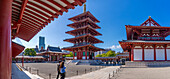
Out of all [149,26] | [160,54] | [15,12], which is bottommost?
[160,54]

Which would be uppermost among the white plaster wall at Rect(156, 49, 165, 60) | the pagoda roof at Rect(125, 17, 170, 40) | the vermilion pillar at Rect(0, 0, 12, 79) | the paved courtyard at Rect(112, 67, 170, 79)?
the pagoda roof at Rect(125, 17, 170, 40)

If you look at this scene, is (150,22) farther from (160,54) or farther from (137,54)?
(137,54)

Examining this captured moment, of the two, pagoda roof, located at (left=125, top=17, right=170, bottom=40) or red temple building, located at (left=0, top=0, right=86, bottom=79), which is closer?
red temple building, located at (left=0, top=0, right=86, bottom=79)

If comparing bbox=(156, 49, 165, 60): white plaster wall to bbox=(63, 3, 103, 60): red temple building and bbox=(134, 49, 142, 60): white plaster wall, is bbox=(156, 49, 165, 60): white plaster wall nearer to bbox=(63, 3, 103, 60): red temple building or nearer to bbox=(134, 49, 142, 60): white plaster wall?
bbox=(134, 49, 142, 60): white plaster wall

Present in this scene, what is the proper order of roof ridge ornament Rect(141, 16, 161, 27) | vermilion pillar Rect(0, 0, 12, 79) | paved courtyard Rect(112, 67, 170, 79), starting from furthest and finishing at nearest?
roof ridge ornament Rect(141, 16, 161, 27) → paved courtyard Rect(112, 67, 170, 79) → vermilion pillar Rect(0, 0, 12, 79)

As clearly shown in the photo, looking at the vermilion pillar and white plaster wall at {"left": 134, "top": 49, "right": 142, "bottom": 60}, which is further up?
the vermilion pillar

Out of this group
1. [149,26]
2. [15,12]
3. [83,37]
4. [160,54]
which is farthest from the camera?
[83,37]

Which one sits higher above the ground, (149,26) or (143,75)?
(149,26)

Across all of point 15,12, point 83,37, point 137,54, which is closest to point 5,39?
point 15,12

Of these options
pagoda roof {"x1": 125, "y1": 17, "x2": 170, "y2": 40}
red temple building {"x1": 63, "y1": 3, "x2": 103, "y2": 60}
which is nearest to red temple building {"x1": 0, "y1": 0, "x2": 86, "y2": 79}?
pagoda roof {"x1": 125, "y1": 17, "x2": 170, "y2": 40}

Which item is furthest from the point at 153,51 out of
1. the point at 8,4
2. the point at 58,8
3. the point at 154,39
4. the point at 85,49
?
the point at 8,4

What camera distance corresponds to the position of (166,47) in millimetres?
27344

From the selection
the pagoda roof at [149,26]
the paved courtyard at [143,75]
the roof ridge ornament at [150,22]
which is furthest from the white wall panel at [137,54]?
the paved courtyard at [143,75]

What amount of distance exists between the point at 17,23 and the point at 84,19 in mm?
38323
